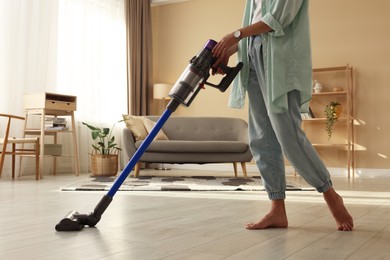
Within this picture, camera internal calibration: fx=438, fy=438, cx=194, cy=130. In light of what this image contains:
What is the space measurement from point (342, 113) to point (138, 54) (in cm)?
298

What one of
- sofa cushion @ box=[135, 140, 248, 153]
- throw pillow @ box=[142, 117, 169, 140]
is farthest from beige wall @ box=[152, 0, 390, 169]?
sofa cushion @ box=[135, 140, 248, 153]

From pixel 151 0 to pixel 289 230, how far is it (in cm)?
593

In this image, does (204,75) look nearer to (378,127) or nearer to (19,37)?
(19,37)

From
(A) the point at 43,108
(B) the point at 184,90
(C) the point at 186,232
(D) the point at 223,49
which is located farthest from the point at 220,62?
(A) the point at 43,108

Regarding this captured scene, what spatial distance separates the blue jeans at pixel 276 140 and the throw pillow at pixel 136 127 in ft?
9.76

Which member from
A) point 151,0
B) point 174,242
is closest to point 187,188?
point 174,242

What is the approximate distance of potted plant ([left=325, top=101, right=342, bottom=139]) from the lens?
5.41 meters

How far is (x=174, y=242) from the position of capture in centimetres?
131

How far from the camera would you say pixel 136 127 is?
4.63m

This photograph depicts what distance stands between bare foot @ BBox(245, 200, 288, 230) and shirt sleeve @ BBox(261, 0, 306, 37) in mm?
628

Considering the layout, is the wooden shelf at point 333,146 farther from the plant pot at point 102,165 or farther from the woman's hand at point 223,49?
the woman's hand at point 223,49

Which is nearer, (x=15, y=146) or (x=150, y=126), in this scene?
(x=15, y=146)

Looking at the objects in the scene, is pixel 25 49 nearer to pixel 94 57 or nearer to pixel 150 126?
pixel 94 57

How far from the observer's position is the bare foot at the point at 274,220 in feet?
5.17
